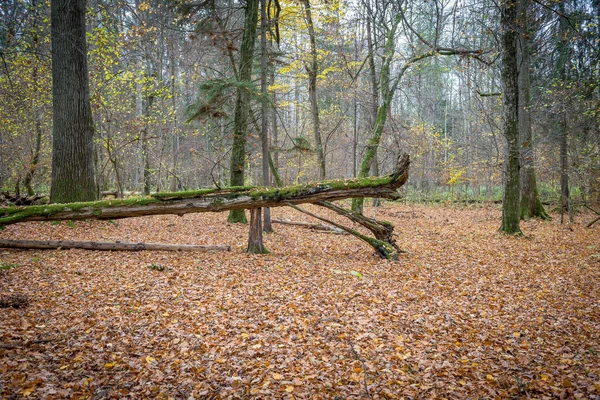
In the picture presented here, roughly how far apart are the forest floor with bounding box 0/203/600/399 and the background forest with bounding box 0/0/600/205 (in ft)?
8.45

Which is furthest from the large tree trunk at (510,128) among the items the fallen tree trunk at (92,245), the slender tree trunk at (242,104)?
the fallen tree trunk at (92,245)

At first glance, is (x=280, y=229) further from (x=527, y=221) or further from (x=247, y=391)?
(x=527, y=221)

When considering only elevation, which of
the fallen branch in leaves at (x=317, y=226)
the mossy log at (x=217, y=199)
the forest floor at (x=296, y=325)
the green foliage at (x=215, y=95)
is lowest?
the forest floor at (x=296, y=325)

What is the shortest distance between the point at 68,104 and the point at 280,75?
31.3 feet

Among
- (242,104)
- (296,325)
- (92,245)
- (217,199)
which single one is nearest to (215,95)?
(242,104)

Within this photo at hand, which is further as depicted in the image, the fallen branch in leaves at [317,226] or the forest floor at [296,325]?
the fallen branch in leaves at [317,226]

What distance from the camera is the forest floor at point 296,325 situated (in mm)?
3326

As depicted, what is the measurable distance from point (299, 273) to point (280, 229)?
4.68m

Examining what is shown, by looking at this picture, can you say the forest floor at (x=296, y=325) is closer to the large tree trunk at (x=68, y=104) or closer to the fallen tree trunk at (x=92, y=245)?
the fallen tree trunk at (x=92, y=245)

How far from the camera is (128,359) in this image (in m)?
3.63

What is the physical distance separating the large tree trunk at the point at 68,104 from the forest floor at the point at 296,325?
60.0 inches

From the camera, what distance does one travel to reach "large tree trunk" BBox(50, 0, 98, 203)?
29.2ft

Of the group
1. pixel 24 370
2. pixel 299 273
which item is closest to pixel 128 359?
pixel 24 370

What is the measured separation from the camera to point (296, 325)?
4.55 meters
